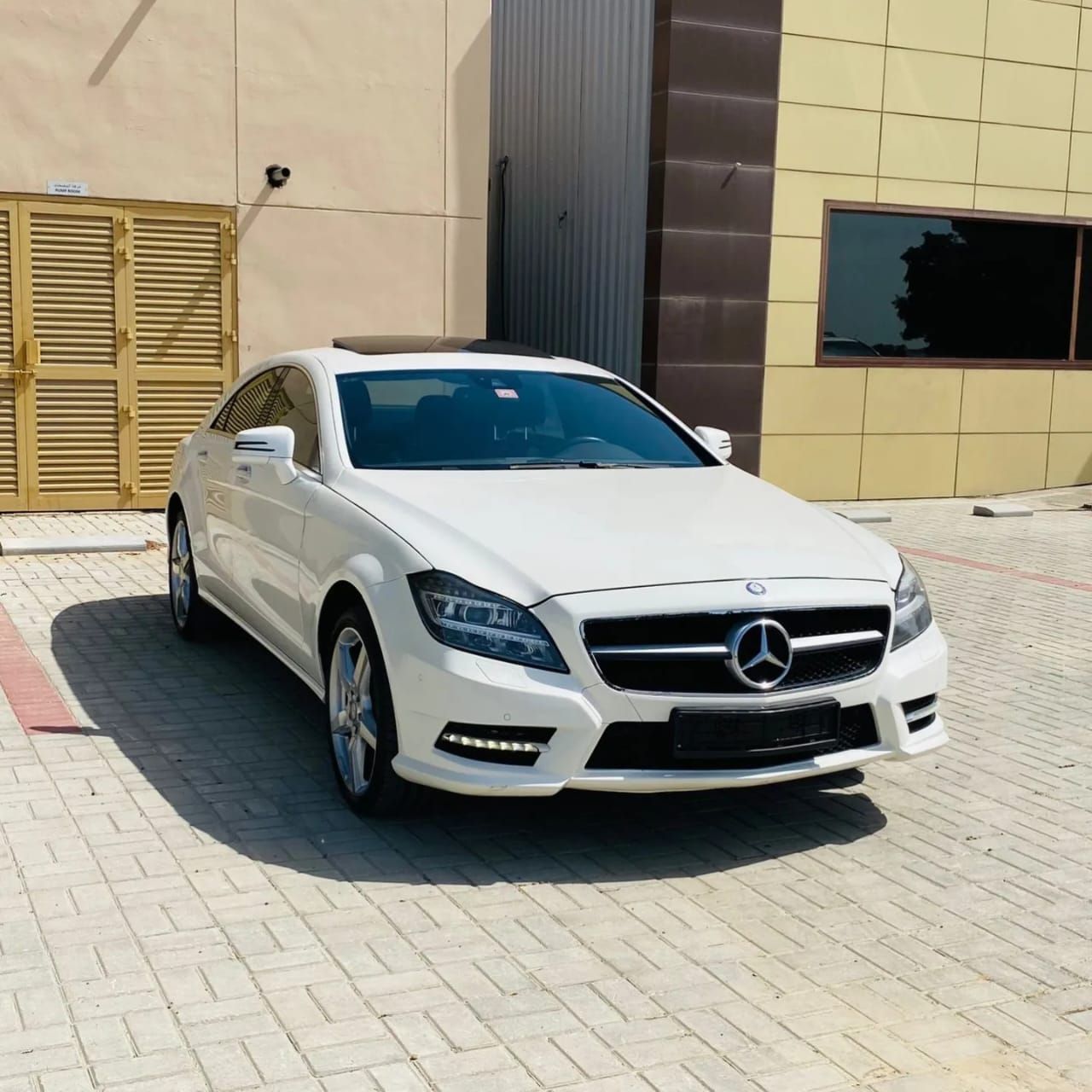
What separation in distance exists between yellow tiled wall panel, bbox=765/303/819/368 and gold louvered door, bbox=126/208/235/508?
5.25 metres

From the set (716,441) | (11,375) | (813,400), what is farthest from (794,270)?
(716,441)

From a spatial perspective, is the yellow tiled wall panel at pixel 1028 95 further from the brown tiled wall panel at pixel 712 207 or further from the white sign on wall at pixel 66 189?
the white sign on wall at pixel 66 189

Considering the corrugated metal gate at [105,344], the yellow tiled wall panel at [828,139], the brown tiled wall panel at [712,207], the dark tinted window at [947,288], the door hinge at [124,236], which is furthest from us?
the dark tinted window at [947,288]

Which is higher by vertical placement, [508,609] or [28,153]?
[28,153]

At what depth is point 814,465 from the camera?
14836 millimetres

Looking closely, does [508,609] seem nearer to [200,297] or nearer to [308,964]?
[308,964]

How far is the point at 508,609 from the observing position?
466cm

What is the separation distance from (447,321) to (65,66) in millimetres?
3706

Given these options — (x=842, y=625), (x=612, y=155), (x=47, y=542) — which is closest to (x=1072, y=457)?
(x=612, y=155)

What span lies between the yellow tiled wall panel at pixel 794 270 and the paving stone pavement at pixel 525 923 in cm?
836

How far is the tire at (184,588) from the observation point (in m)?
7.76

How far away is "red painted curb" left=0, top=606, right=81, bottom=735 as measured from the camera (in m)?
6.31

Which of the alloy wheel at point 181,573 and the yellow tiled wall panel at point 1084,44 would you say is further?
the yellow tiled wall panel at point 1084,44

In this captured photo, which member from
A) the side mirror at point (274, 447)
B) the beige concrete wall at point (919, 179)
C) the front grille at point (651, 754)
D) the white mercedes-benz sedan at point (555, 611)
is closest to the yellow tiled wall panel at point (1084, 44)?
the beige concrete wall at point (919, 179)
